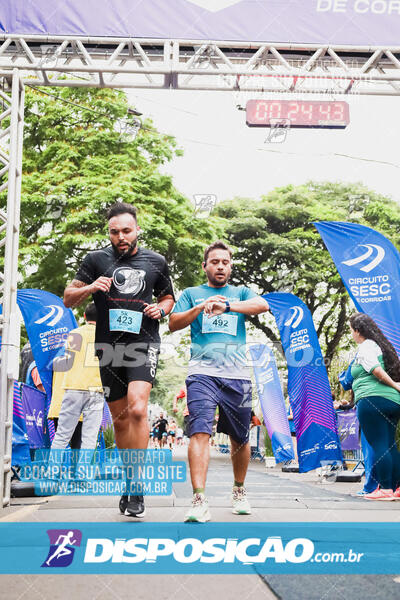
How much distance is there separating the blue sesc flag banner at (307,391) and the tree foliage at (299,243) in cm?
1565

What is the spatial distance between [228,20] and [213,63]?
0.44m

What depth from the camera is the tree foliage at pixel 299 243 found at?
25.0 m

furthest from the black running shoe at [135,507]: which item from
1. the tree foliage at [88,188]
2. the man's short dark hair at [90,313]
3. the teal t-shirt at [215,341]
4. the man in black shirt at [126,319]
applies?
the tree foliage at [88,188]

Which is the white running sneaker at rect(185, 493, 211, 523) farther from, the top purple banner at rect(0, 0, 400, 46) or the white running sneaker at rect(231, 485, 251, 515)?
the top purple banner at rect(0, 0, 400, 46)

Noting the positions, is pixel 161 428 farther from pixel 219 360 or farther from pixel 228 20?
pixel 219 360

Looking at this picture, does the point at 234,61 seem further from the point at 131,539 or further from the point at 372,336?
the point at 131,539

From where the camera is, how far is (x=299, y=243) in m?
25.1

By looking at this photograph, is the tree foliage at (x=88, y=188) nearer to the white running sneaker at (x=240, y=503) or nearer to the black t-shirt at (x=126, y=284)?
the black t-shirt at (x=126, y=284)

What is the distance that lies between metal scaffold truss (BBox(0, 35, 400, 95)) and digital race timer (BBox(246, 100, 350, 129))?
16 centimetres

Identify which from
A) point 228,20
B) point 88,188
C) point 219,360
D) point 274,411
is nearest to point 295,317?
point 274,411

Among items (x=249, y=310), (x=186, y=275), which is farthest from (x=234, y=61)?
(x=186, y=275)

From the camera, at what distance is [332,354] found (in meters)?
25.8

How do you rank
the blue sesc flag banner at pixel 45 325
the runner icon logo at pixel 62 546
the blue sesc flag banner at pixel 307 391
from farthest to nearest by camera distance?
the blue sesc flag banner at pixel 307 391
the blue sesc flag banner at pixel 45 325
the runner icon logo at pixel 62 546

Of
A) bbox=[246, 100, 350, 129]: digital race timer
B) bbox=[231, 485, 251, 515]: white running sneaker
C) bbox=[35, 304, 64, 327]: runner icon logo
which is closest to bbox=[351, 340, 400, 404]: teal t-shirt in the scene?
bbox=[231, 485, 251, 515]: white running sneaker
